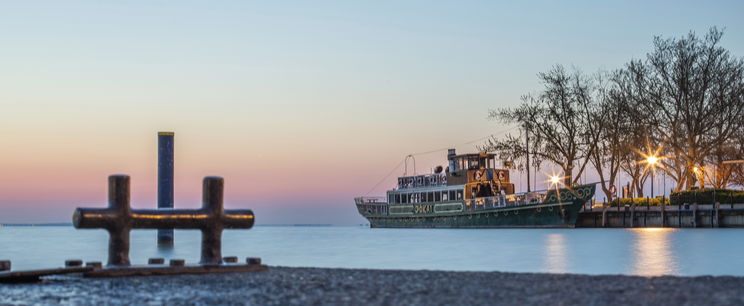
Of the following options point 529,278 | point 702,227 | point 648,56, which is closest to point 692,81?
point 648,56

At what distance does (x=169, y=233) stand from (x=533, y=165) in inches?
1614

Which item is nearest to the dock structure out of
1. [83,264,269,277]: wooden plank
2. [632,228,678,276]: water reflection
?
[632,228,678,276]: water reflection

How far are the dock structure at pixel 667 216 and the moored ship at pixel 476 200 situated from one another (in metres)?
2.55

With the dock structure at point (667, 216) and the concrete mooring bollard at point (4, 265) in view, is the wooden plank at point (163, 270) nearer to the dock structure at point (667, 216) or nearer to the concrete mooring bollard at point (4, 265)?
the concrete mooring bollard at point (4, 265)

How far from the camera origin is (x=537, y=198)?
6506 cm

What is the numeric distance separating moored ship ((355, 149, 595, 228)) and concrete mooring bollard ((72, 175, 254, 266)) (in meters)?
52.4

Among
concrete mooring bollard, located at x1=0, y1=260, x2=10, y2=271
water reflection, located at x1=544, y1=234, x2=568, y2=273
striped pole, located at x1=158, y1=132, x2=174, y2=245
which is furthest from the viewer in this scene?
water reflection, located at x1=544, y1=234, x2=568, y2=273

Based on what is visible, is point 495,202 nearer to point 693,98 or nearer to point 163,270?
point 693,98

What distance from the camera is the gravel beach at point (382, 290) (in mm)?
8672

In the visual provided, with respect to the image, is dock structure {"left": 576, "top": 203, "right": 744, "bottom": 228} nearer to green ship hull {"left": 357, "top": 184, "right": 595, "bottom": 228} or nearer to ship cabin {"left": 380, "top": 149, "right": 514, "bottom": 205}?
green ship hull {"left": 357, "top": 184, "right": 595, "bottom": 228}

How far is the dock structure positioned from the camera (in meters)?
55.8

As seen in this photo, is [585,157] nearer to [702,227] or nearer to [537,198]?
[537,198]

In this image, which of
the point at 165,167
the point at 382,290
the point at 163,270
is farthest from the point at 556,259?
the point at 382,290

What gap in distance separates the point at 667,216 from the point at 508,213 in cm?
1177
